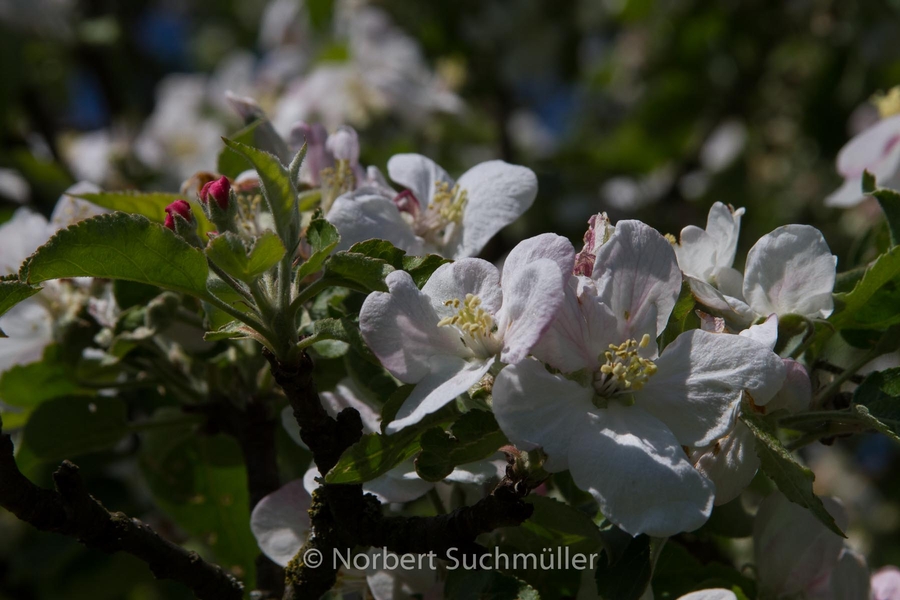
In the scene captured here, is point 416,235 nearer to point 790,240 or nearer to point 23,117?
point 790,240

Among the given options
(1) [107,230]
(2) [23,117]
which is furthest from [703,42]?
(1) [107,230]

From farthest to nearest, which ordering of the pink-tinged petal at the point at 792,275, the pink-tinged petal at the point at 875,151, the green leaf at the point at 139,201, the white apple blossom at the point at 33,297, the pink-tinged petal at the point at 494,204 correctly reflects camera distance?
the pink-tinged petal at the point at 875,151
the white apple blossom at the point at 33,297
the green leaf at the point at 139,201
the pink-tinged petal at the point at 494,204
the pink-tinged petal at the point at 792,275

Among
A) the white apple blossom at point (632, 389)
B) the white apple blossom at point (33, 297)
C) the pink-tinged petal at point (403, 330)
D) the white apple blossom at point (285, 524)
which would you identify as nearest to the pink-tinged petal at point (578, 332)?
the white apple blossom at point (632, 389)

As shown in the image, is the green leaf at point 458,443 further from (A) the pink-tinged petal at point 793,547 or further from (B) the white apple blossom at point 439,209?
(A) the pink-tinged petal at point 793,547

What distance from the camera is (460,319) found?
917 mm

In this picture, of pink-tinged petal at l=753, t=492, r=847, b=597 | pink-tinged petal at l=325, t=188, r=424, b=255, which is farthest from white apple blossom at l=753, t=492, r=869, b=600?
pink-tinged petal at l=325, t=188, r=424, b=255

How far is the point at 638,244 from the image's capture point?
3.05ft

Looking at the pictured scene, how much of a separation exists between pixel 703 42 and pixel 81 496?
9.27 ft

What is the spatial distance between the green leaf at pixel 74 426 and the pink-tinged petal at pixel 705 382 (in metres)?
0.84

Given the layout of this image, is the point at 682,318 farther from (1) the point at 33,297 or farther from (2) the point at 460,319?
(1) the point at 33,297

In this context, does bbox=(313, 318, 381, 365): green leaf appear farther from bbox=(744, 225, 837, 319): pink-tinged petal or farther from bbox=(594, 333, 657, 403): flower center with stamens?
bbox=(744, 225, 837, 319): pink-tinged petal

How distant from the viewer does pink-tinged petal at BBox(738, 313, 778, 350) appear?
0.92 metres

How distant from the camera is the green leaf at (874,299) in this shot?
1063 mm

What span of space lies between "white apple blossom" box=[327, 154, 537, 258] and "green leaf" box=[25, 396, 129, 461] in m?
0.53
